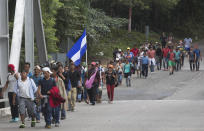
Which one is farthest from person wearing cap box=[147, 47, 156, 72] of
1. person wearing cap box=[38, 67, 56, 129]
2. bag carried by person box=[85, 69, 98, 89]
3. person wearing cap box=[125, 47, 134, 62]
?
person wearing cap box=[38, 67, 56, 129]

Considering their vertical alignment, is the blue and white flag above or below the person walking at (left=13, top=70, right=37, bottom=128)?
above

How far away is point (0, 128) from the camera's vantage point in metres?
13.8

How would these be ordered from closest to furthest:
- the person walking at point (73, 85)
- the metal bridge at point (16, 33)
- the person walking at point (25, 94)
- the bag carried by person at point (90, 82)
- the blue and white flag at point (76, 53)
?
the person walking at point (25, 94), the metal bridge at point (16, 33), the person walking at point (73, 85), the bag carried by person at point (90, 82), the blue and white flag at point (76, 53)

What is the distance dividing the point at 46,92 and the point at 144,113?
165 inches

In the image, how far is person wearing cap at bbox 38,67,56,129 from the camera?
44.3 feet

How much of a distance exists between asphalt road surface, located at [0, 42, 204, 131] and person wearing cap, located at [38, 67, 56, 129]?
1.12 feet

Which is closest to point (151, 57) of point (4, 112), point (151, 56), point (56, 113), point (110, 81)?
point (151, 56)

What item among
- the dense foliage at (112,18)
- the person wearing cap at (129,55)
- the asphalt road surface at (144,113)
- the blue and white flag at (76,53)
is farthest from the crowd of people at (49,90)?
the dense foliage at (112,18)

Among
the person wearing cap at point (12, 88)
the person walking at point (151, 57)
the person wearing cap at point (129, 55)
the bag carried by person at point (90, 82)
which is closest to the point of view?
the person wearing cap at point (12, 88)

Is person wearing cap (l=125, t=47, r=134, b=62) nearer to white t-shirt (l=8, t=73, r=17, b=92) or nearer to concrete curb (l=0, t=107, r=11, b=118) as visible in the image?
concrete curb (l=0, t=107, r=11, b=118)

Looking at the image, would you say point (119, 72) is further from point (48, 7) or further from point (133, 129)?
point (133, 129)

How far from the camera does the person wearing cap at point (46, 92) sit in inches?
531

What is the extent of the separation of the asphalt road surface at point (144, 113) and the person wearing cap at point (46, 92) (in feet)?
1.12

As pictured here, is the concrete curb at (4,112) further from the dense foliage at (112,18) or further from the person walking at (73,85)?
the dense foliage at (112,18)
